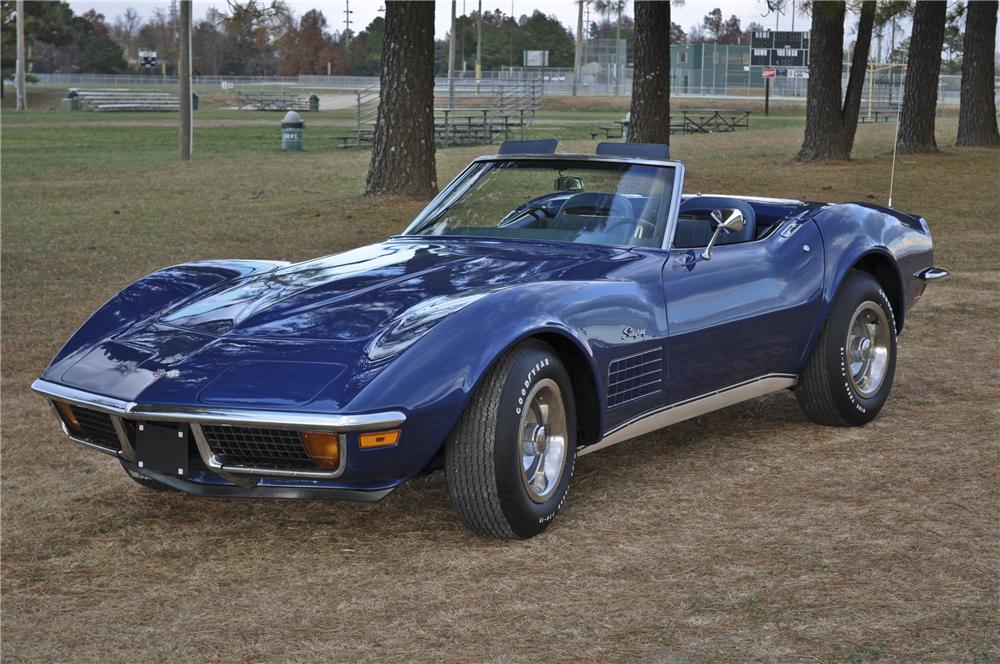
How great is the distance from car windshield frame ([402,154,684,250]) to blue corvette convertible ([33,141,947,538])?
0.04ft

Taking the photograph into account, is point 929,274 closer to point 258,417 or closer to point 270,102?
point 258,417

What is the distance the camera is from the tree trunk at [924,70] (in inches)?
963

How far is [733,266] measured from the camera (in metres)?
5.67

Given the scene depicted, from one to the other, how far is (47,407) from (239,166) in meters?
18.0

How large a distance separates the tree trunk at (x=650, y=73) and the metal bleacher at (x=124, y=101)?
144ft

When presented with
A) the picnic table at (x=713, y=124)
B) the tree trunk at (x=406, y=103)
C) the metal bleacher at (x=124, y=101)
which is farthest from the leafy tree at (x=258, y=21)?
the metal bleacher at (x=124, y=101)

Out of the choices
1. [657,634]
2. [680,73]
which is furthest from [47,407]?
[680,73]

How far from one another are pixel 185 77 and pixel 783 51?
197 ft

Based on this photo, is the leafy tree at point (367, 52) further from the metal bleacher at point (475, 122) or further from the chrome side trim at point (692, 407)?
the chrome side trim at point (692, 407)

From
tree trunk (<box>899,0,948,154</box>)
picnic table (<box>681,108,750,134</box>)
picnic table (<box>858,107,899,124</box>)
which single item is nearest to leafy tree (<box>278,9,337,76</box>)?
picnic table (<box>858,107,899,124</box>)

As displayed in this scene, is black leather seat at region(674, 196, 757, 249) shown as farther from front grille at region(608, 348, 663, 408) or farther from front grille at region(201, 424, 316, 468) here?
front grille at region(201, 424, 316, 468)

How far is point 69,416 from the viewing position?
4.74m

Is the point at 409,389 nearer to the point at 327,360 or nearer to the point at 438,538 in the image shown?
the point at 327,360

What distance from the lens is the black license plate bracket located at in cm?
429
